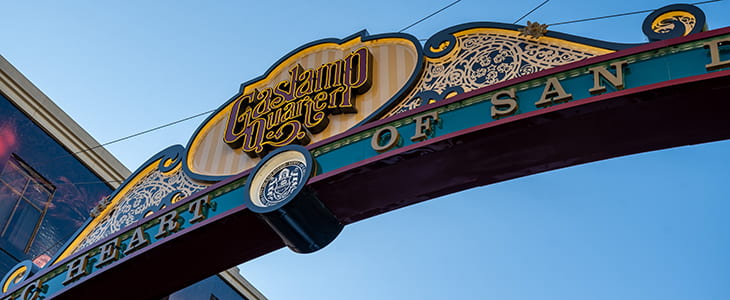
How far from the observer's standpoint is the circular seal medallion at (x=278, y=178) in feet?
24.7

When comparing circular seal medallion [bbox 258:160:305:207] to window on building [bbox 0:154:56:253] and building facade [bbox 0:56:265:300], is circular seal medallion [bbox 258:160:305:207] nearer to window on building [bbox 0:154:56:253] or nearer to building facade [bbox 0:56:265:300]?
building facade [bbox 0:56:265:300]

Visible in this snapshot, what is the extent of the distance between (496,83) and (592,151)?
98cm

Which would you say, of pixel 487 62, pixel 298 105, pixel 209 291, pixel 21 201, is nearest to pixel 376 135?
pixel 487 62

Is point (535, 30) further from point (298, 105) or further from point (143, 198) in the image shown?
point (143, 198)

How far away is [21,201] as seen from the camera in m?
12.9

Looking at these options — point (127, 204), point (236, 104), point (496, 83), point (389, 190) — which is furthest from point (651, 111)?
point (127, 204)

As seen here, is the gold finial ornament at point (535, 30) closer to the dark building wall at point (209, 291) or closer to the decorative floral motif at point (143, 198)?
the decorative floral motif at point (143, 198)

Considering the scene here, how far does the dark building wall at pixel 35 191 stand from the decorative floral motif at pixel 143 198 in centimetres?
328

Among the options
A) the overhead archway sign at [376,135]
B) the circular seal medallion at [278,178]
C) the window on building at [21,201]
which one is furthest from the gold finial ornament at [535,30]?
the window on building at [21,201]

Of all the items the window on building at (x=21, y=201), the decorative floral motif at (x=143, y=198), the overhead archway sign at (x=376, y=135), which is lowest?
the overhead archway sign at (x=376, y=135)

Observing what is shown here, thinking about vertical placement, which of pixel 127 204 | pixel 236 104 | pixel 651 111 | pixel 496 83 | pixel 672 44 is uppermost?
pixel 236 104

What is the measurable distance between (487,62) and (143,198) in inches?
164

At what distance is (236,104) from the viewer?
9.45m

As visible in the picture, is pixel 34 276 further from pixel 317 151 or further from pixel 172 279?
pixel 317 151
